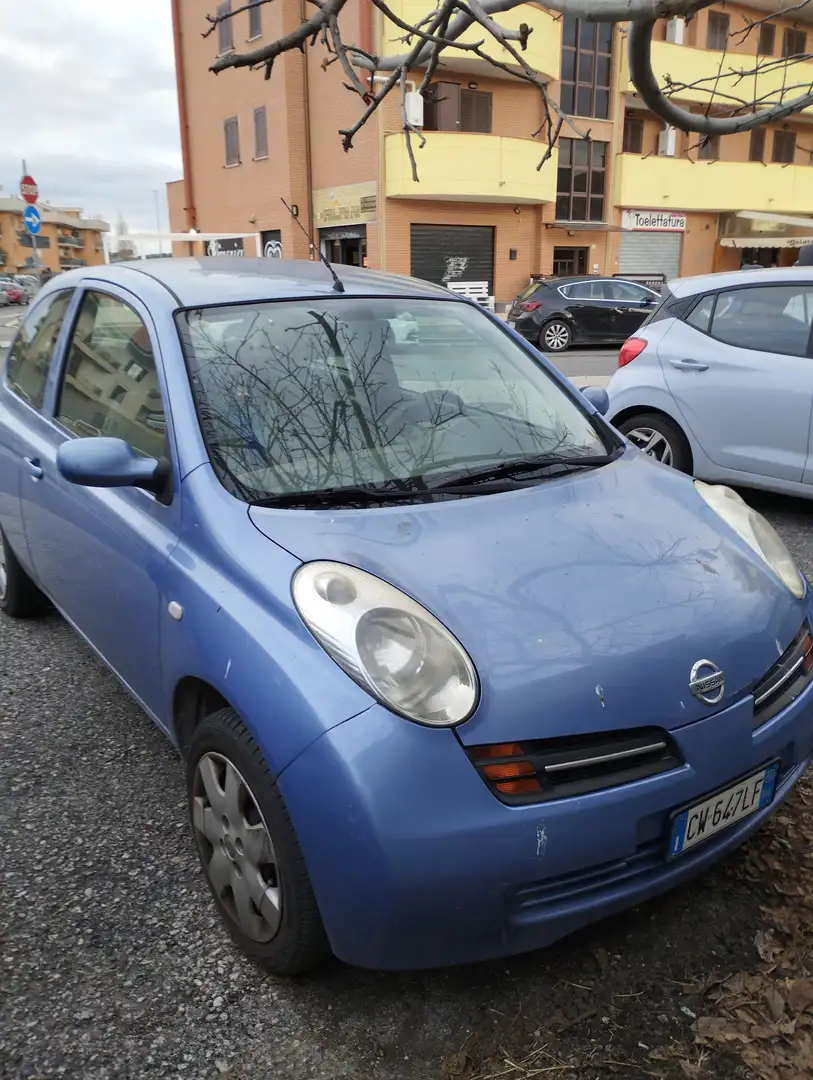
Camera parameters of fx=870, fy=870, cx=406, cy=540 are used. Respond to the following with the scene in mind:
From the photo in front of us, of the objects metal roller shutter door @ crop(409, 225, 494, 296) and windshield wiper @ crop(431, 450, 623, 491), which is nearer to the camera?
windshield wiper @ crop(431, 450, 623, 491)

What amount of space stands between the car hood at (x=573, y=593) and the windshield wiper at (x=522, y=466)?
0.11 meters

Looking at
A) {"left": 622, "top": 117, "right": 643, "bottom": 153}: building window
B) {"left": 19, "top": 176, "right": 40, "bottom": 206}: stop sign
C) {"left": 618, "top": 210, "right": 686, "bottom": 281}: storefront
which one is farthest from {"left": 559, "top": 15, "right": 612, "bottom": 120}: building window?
{"left": 19, "top": 176, "right": 40, "bottom": 206}: stop sign

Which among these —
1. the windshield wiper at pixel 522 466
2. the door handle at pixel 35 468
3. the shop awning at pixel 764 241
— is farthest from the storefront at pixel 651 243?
the door handle at pixel 35 468

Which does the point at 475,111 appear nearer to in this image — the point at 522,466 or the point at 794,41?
the point at 794,41

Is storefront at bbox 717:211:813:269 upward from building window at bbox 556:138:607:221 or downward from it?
downward

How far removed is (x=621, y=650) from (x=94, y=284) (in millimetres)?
2403

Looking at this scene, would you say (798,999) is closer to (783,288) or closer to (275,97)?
(783,288)

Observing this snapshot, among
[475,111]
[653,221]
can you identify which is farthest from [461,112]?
[653,221]

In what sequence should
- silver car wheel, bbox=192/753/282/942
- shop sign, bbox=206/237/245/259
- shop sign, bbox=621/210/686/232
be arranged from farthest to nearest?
shop sign, bbox=206/237/245/259, shop sign, bbox=621/210/686/232, silver car wheel, bbox=192/753/282/942

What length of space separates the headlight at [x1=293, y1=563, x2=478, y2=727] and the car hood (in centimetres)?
4

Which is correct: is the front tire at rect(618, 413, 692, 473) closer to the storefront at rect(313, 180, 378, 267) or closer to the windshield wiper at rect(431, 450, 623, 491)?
the windshield wiper at rect(431, 450, 623, 491)

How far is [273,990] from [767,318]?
4.95 meters

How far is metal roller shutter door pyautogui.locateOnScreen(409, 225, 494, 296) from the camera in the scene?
1043 inches

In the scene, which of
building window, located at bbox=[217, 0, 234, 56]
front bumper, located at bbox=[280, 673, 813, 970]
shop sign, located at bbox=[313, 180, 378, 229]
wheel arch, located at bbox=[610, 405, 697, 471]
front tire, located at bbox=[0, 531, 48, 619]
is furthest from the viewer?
building window, located at bbox=[217, 0, 234, 56]
